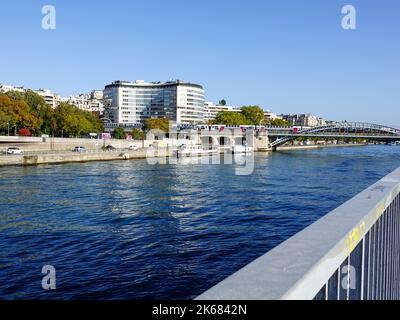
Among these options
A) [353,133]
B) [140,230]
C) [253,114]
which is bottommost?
[140,230]

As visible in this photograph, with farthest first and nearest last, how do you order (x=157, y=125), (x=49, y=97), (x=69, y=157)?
1. (x=49, y=97)
2. (x=157, y=125)
3. (x=69, y=157)

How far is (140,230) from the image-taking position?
13.2 meters

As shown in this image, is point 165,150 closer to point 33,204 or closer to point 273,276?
point 33,204

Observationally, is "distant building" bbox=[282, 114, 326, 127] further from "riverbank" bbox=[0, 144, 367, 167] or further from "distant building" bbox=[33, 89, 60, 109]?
"riverbank" bbox=[0, 144, 367, 167]

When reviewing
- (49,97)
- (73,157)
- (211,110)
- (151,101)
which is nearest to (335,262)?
(73,157)

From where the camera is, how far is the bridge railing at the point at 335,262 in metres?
1.32

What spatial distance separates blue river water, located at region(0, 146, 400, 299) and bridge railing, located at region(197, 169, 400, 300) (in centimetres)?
608

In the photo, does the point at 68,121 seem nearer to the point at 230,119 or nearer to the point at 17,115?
the point at 17,115

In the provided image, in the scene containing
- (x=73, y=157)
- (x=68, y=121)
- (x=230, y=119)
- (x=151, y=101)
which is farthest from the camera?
(x=151, y=101)

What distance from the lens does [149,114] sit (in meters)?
126

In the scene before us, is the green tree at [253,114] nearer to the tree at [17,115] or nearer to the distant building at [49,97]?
the distant building at [49,97]

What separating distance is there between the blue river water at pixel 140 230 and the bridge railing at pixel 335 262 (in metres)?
6.08

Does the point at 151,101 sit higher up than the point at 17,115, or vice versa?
the point at 151,101

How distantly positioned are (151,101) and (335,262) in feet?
412
